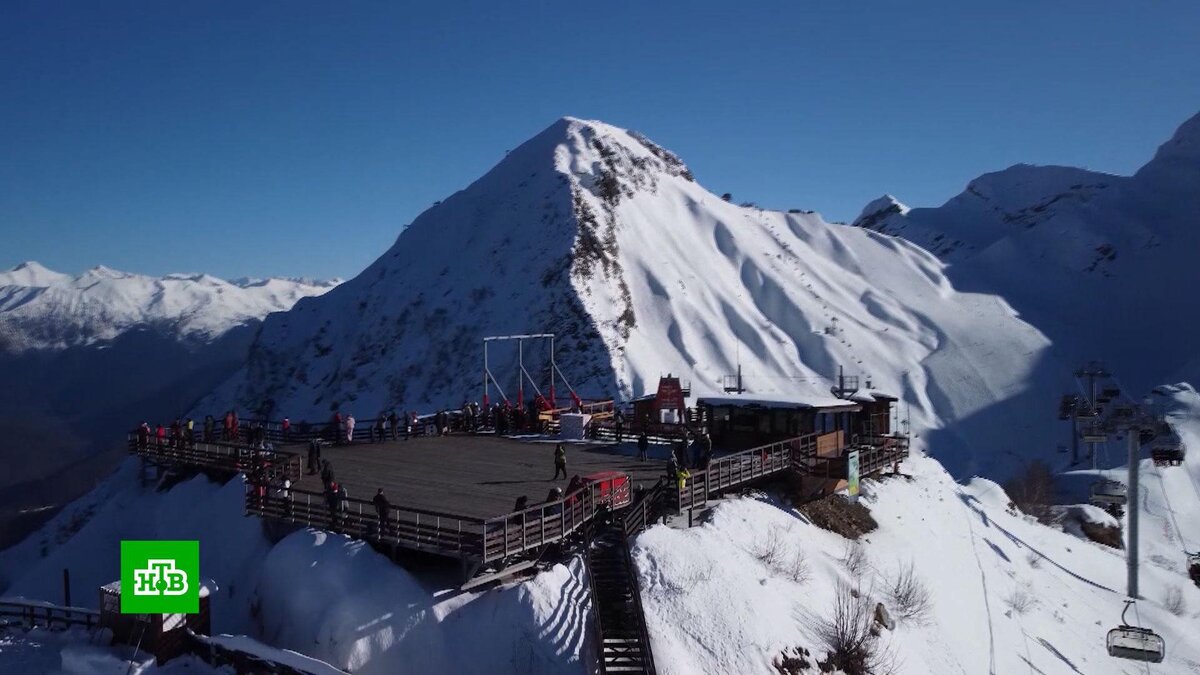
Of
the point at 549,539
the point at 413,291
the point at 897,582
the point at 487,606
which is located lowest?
the point at 897,582

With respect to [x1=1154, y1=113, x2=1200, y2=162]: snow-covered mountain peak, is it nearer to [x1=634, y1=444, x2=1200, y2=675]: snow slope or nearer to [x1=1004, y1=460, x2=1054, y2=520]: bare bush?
[x1=1004, y1=460, x2=1054, y2=520]: bare bush

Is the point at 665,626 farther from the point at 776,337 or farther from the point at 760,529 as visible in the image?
the point at 776,337

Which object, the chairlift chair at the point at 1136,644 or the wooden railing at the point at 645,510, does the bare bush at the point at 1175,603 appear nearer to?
the chairlift chair at the point at 1136,644

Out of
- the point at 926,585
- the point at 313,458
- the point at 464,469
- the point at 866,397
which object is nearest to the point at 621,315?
the point at 866,397

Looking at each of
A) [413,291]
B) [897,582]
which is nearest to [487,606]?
[897,582]

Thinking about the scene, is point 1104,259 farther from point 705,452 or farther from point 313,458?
point 313,458

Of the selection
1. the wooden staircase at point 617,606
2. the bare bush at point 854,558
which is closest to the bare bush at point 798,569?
the bare bush at point 854,558
